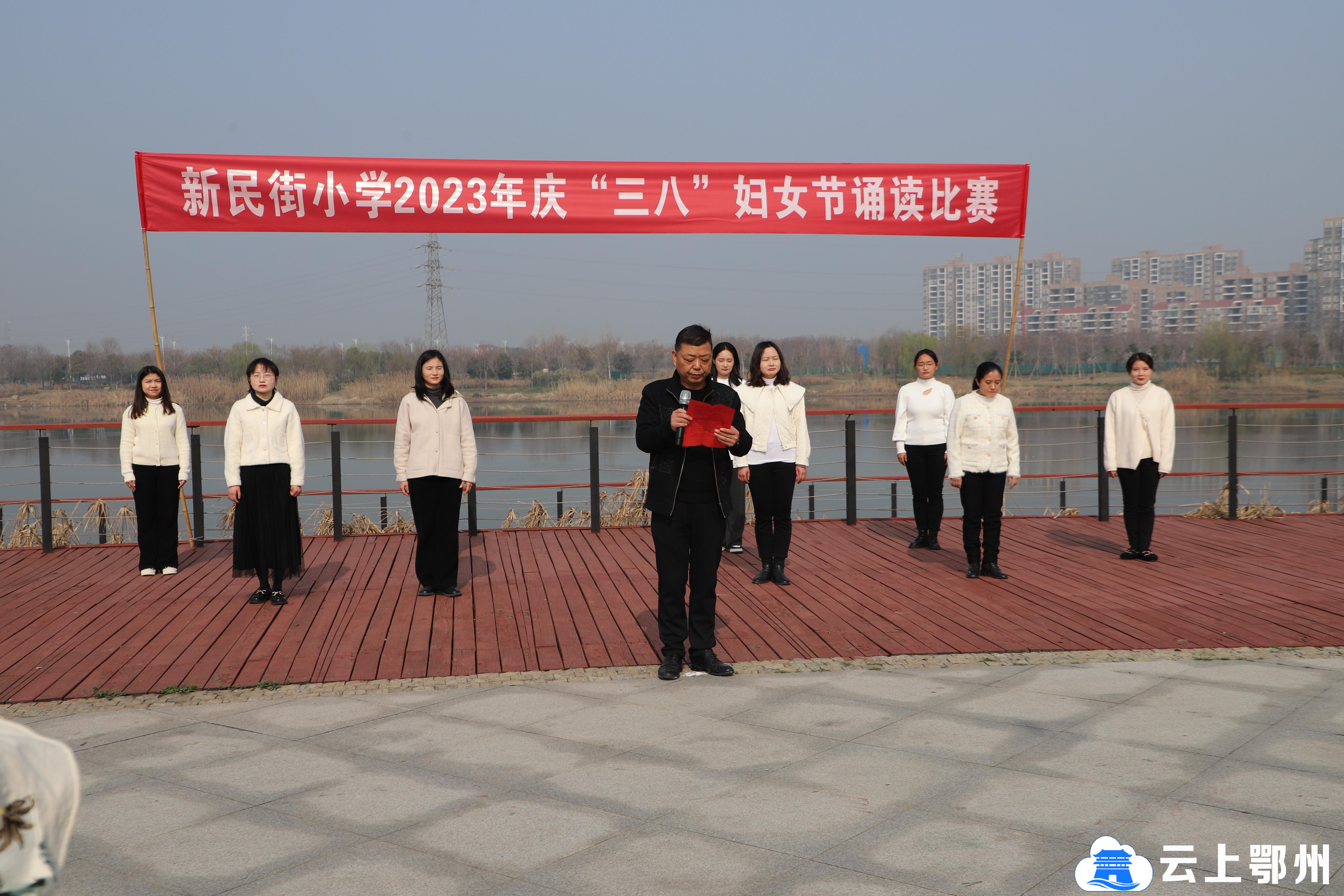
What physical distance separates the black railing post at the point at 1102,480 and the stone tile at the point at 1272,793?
17.7 ft

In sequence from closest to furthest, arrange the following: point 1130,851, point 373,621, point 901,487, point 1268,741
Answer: point 1130,851, point 1268,741, point 373,621, point 901,487

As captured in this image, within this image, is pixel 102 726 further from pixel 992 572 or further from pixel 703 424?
pixel 992 572

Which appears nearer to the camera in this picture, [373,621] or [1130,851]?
[1130,851]

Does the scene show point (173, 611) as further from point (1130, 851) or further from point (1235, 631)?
point (1235, 631)

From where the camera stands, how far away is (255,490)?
596 cm

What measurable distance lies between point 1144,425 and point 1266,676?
2.97 m

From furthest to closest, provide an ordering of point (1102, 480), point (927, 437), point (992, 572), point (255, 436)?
point (1102, 480) → point (927, 437) → point (992, 572) → point (255, 436)

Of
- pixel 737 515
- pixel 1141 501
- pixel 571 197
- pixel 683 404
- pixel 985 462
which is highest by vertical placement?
pixel 571 197

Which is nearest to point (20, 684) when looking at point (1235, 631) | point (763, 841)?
point (763, 841)

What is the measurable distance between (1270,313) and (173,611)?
399ft

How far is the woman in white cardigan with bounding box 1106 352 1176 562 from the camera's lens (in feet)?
22.4

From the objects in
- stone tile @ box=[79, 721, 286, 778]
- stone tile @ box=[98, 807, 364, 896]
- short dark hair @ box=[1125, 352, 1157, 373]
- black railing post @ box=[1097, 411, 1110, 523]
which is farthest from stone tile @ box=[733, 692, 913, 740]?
black railing post @ box=[1097, 411, 1110, 523]

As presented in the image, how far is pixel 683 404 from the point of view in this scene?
4.23m

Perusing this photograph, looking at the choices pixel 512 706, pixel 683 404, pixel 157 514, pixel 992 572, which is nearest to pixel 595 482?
pixel 157 514
